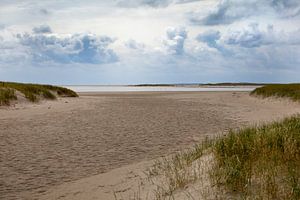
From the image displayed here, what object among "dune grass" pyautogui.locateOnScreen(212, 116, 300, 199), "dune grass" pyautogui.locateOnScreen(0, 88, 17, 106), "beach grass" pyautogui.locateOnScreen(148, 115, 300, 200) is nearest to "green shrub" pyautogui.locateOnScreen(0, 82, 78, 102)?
"dune grass" pyautogui.locateOnScreen(0, 88, 17, 106)

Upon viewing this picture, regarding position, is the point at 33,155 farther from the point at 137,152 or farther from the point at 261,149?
the point at 261,149

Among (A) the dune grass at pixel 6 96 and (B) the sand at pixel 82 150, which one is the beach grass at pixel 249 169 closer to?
(B) the sand at pixel 82 150

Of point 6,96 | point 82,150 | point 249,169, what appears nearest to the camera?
point 249,169

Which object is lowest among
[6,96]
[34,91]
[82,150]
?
[82,150]

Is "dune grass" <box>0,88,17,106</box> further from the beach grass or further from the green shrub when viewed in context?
the beach grass

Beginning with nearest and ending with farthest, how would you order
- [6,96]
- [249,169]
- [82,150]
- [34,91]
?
[249,169]
[82,150]
[6,96]
[34,91]

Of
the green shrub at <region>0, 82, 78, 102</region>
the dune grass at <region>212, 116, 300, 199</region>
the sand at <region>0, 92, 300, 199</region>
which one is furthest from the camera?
the green shrub at <region>0, 82, 78, 102</region>

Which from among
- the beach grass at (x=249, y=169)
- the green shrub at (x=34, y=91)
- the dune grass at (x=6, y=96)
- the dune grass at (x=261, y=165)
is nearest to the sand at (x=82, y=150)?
the beach grass at (x=249, y=169)

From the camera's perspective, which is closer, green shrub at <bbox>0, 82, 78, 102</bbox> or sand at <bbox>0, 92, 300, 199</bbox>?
sand at <bbox>0, 92, 300, 199</bbox>

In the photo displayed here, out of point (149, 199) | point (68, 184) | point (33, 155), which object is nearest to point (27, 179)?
point (68, 184)

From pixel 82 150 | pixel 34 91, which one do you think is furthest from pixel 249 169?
pixel 34 91

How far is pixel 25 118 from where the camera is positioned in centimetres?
2033

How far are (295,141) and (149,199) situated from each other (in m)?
3.10

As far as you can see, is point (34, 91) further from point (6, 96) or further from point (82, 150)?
point (82, 150)
